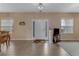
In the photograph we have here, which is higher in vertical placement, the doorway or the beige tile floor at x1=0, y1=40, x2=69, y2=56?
the doorway

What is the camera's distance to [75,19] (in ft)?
37.8

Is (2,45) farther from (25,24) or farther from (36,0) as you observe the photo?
(36,0)

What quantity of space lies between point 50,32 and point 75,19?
8.01ft

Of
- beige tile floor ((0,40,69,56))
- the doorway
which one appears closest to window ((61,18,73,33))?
the doorway

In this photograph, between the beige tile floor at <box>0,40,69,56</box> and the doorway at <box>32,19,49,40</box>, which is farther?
the doorway at <box>32,19,49,40</box>

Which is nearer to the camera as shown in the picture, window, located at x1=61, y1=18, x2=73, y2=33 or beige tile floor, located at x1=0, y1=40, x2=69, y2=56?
beige tile floor, located at x1=0, y1=40, x2=69, y2=56

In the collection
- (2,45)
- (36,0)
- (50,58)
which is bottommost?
(2,45)

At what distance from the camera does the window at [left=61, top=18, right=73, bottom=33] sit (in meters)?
11.3

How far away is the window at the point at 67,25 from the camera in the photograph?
11.3m

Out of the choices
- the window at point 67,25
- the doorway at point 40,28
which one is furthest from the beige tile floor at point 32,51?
the window at point 67,25

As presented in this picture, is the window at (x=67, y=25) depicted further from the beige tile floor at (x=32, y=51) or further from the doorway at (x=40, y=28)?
the beige tile floor at (x=32, y=51)

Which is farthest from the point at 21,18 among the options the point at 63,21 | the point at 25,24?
the point at 63,21

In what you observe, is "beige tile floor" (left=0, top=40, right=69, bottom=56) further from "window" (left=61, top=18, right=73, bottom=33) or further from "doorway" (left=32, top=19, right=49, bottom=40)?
"window" (left=61, top=18, right=73, bottom=33)

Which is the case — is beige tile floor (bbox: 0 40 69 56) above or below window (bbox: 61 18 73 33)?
below
